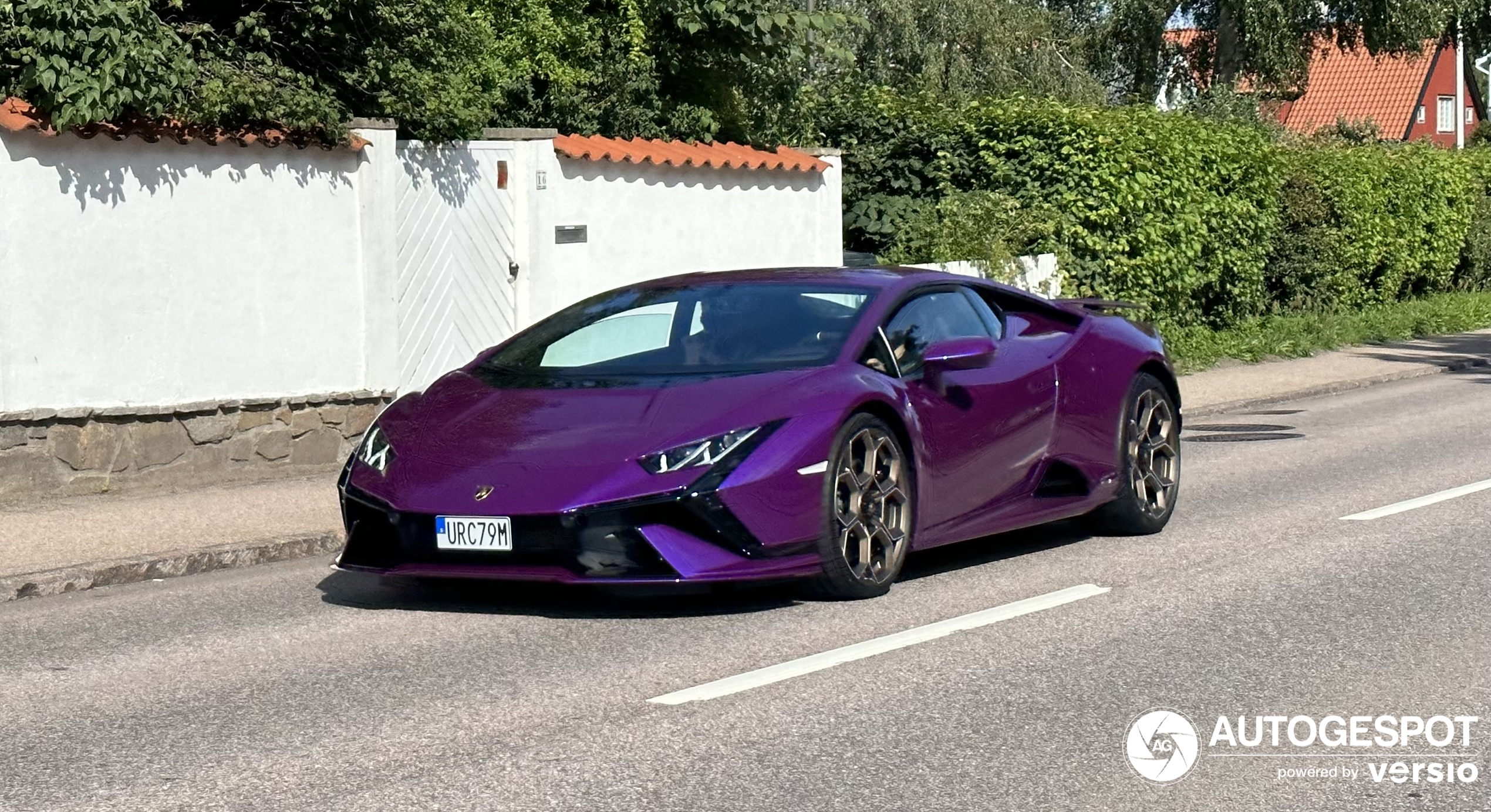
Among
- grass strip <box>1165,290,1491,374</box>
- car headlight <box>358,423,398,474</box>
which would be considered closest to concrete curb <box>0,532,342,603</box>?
car headlight <box>358,423,398,474</box>

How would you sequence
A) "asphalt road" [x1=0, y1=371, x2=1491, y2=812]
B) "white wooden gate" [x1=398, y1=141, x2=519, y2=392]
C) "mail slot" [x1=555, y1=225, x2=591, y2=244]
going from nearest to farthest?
1. "asphalt road" [x1=0, y1=371, x2=1491, y2=812]
2. "white wooden gate" [x1=398, y1=141, x2=519, y2=392]
3. "mail slot" [x1=555, y1=225, x2=591, y2=244]

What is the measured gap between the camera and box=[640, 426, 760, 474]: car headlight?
721 cm

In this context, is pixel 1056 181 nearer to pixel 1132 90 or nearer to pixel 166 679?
pixel 166 679

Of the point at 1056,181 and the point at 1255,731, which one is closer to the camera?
the point at 1255,731

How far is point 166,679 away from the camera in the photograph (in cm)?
663

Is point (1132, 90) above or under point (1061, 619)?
above

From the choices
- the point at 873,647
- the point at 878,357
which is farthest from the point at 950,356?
the point at 873,647

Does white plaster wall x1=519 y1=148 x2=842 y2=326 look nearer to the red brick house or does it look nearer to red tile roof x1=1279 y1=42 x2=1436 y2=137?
the red brick house

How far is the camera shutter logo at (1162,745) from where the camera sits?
5281 millimetres

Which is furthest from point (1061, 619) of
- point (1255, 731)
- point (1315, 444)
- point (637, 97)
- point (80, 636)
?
point (637, 97)

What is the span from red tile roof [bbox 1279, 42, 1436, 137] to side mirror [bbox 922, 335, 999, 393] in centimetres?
6808

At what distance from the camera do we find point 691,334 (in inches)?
330

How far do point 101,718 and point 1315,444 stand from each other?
33.6ft

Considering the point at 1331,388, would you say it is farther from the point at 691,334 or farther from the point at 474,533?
the point at 474,533
